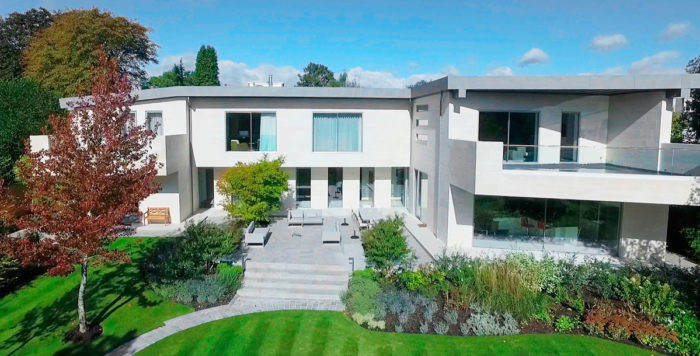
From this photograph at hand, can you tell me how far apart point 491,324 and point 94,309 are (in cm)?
1131

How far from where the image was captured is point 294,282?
15.3 meters

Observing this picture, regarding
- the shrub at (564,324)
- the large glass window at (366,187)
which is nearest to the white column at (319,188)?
the large glass window at (366,187)

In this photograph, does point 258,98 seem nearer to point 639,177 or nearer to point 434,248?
point 434,248

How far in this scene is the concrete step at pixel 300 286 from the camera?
14773 mm

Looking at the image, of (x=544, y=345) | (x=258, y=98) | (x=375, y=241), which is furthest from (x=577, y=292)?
(x=258, y=98)

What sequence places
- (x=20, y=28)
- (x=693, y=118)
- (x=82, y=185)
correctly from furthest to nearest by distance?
(x=20, y=28) < (x=693, y=118) < (x=82, y=185)

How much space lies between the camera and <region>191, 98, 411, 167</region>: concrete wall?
23.4 meters

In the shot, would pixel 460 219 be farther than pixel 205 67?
No

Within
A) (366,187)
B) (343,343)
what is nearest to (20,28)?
(366,187)

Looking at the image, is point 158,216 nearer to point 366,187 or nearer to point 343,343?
point 366,187

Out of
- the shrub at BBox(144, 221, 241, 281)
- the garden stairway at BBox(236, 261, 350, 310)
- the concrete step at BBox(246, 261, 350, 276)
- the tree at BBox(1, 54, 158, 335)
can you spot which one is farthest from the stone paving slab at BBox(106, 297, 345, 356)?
the shrub at BBox(144, 221, 241, 281)

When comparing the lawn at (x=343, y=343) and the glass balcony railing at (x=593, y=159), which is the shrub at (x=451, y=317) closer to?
the lawn at (x=343, y=343)

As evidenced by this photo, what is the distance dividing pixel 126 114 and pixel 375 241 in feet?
27.5

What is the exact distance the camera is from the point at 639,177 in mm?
15453
